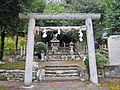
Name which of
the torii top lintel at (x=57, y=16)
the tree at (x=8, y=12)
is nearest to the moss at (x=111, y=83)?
the torii top lintel at (x=57, y=16)

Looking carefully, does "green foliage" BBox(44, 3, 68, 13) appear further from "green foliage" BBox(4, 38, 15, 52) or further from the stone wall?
the stone wall

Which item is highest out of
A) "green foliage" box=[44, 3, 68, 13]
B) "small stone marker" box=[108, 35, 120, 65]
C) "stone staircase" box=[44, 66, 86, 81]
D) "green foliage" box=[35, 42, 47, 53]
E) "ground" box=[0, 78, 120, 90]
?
"green foliage" box=[44, 3, 68, 13]

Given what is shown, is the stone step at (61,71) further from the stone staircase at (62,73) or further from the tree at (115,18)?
the tree at (115,18)

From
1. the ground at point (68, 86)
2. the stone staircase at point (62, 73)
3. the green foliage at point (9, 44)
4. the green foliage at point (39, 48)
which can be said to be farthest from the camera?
the green foliage at point (9, 44)

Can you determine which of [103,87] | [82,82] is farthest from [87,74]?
[103,87]

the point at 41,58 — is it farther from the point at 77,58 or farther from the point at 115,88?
the point at 115,88

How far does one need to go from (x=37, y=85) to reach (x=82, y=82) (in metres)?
2.03

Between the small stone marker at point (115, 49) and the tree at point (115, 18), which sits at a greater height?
the tree at point (115, 18)

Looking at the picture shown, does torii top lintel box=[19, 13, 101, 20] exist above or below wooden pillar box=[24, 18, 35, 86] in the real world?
above

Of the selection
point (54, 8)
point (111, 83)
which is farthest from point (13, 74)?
point (54, 8)

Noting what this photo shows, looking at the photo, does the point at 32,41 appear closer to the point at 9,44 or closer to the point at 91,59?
the point at 91,59

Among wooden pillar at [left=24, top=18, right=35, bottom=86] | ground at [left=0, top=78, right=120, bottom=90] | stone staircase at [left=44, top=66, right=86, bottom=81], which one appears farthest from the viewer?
stone staircase at [left=44, top=66, right=86, bottom=81]

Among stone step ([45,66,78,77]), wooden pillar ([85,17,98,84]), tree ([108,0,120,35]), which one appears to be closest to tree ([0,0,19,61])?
stone step ([45,66,78,77])

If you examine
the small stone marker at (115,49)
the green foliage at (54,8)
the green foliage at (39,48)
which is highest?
the green foliage at (54,8)
